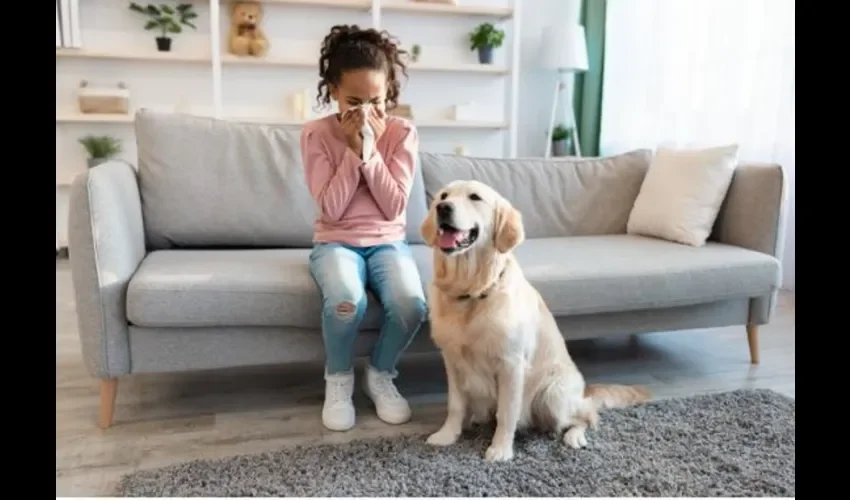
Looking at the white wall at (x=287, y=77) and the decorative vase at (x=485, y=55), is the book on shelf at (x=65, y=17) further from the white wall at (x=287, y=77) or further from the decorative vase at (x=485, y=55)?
the decorative vase at (x=485, y=55)

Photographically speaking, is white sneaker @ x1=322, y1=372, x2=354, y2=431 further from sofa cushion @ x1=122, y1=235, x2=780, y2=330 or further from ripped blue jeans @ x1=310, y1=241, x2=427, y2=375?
sofa cushion @ x1=122, y1=235, x2=780, y2=330

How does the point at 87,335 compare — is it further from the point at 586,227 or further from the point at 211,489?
the point at 586,227

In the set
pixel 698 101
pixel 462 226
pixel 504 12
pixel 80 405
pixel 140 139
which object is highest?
pixel 504 12

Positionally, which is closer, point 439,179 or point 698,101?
point 439,179

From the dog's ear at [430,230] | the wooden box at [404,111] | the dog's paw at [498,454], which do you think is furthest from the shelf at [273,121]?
the dog's paw at [498,454]

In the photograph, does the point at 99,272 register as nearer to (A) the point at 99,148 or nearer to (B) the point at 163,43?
(A) the point at 99,148

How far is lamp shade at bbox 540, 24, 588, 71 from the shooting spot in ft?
14.8

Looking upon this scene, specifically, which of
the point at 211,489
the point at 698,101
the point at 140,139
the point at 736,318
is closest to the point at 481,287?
the point at 211,489

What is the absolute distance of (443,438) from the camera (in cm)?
166

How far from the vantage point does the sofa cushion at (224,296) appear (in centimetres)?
169

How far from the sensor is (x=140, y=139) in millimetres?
2164

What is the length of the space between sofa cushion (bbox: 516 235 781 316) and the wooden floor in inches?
11.2
